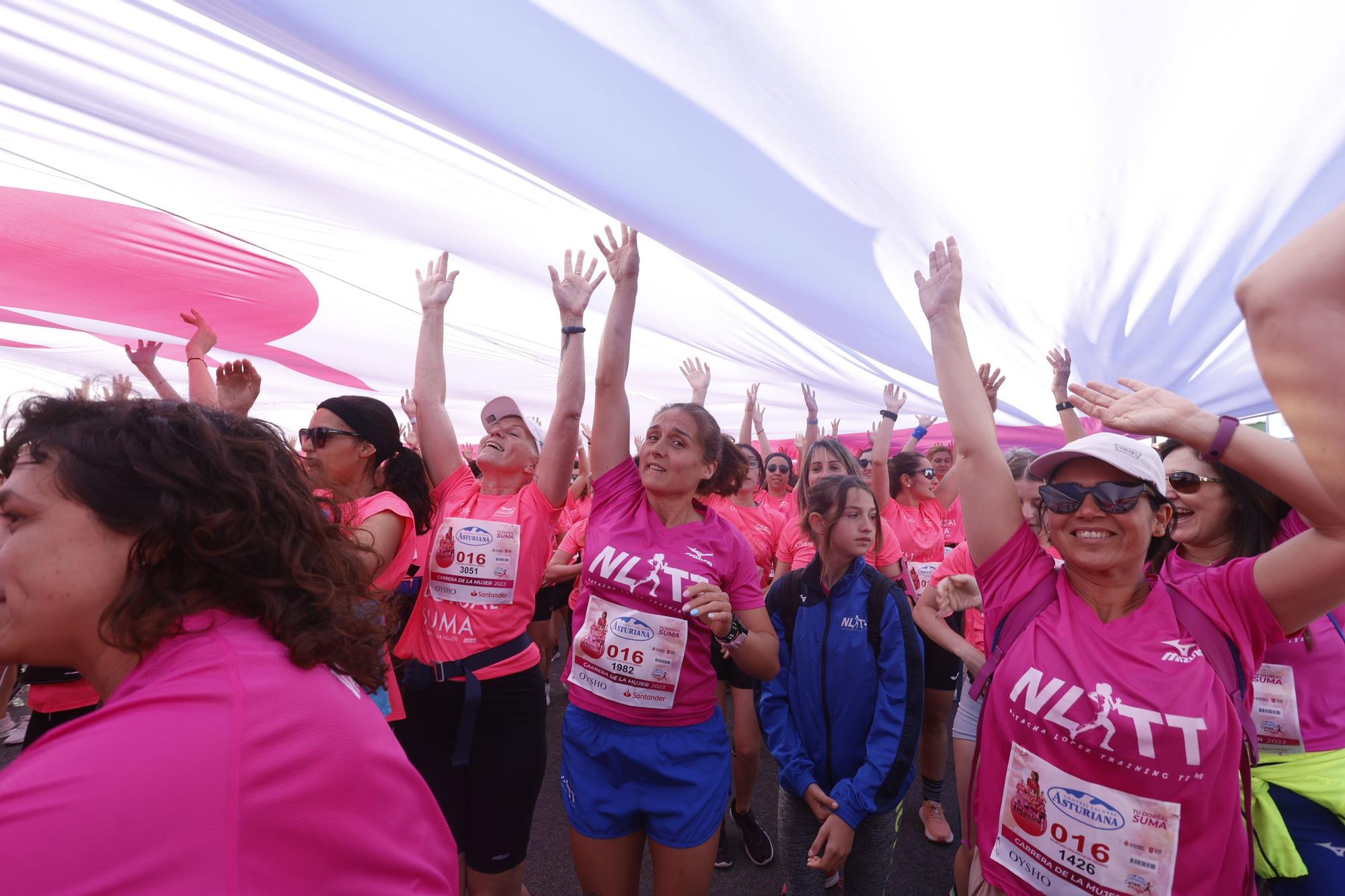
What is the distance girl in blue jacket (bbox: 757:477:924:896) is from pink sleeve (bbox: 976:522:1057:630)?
22.0 inches

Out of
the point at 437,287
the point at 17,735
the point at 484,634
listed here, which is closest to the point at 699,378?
the point at 437,287

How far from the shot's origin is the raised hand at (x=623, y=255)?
7.98ft

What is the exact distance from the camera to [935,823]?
133 inches

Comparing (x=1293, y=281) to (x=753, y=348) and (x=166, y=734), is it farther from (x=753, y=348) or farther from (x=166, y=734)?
(x=753, y=348)

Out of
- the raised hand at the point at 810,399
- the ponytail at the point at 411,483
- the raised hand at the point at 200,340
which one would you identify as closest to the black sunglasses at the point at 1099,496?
the ponytail at the point at 411,483

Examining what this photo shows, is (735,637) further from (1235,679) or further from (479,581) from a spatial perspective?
(1235,679)

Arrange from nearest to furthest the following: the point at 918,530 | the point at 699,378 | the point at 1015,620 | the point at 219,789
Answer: the point at 219,789 → the point at 1015,620 → the point at 699,378 → the point at 918,530

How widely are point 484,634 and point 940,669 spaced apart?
258 cm

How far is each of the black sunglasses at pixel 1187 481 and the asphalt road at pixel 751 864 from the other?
85.5 inches

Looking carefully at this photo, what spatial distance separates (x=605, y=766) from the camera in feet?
6.64

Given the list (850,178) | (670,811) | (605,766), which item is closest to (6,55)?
(850,178)

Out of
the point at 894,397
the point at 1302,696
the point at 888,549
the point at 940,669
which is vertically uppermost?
the point at 894,397

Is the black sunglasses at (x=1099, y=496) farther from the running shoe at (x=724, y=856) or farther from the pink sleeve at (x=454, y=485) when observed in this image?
the running shoe at (x=724, y=856)

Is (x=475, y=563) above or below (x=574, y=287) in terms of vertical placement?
below
